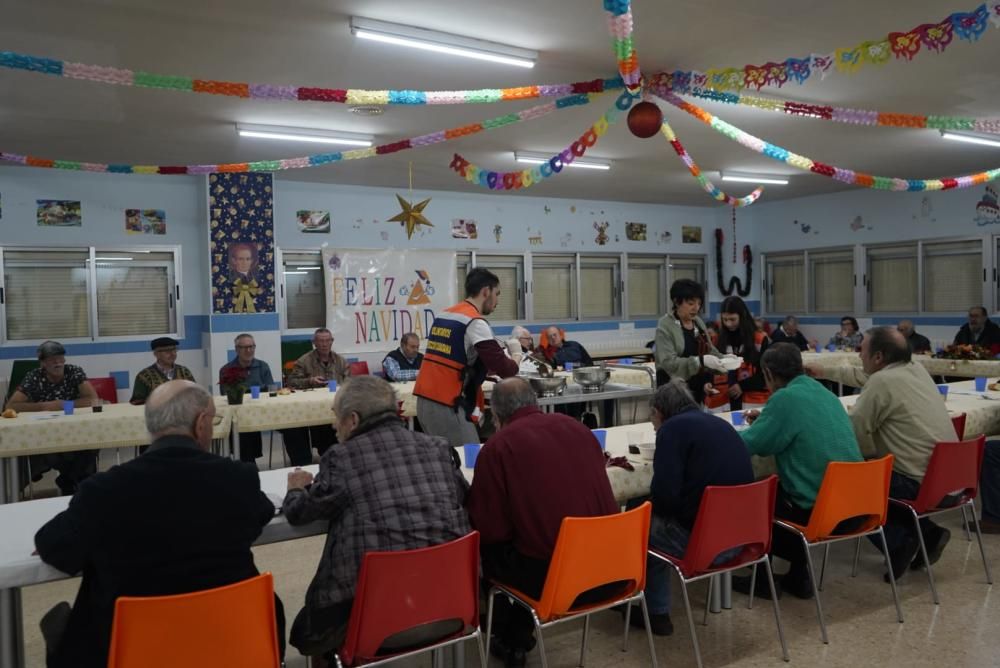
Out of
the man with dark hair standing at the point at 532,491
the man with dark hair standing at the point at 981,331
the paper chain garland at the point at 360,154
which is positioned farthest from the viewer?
the man with dark hair standing at the point at 981,331

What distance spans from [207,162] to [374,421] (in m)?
5.75

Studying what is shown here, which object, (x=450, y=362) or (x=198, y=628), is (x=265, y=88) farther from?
(x=198, y=628)

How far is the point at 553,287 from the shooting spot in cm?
1005

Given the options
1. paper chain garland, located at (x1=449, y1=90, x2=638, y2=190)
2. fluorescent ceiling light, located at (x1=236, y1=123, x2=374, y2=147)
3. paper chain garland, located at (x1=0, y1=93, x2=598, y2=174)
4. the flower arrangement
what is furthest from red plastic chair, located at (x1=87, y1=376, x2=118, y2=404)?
the flower arrangement

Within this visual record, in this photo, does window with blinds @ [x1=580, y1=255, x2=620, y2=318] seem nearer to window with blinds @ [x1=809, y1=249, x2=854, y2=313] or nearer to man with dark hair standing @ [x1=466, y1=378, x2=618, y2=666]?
window with blinds @ [x1=809, y1=249, x2=854, y2=313]

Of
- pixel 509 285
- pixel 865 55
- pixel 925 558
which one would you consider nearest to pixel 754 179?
pixel 509 285

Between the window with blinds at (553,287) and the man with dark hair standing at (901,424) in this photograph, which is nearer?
the man with dark hair standing at (901,424)

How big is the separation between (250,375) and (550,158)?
336 cm

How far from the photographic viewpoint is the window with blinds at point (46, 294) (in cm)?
705

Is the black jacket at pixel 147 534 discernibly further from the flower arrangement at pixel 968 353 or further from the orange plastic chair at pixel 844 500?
the flower arrangement at pixel 968 353

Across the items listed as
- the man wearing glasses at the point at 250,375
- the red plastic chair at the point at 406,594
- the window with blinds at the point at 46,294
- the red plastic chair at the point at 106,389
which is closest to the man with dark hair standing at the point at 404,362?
the man wearing glasses at the point at 250,375

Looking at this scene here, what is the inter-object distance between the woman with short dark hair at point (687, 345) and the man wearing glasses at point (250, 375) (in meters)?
3.20

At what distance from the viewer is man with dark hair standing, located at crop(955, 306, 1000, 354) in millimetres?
7945

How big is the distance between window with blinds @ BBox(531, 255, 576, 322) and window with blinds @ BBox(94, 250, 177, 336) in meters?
4.54
